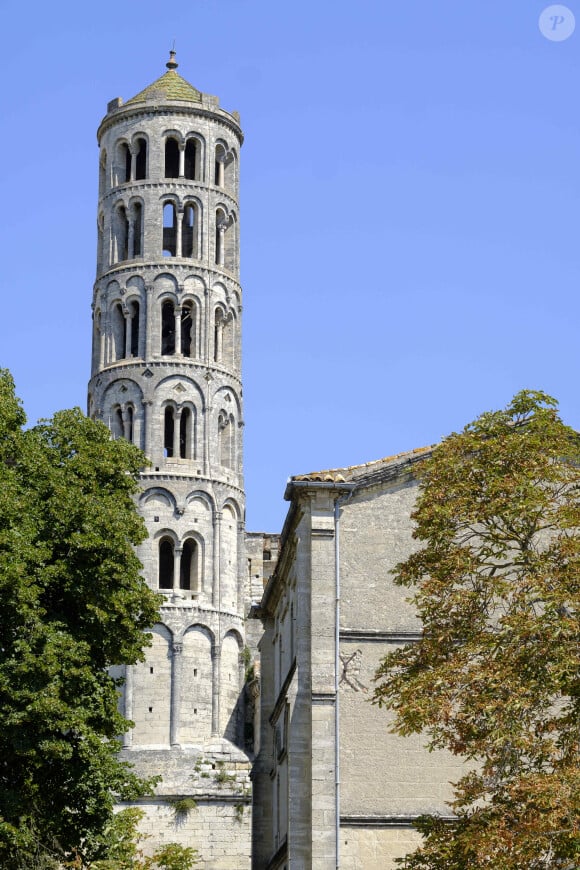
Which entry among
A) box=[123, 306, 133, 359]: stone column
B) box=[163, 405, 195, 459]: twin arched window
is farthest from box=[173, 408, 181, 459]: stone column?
box=[123, 306, 133, 359]: stone column

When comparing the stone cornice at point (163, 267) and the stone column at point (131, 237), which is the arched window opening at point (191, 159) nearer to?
the stone column at point (131, 237)

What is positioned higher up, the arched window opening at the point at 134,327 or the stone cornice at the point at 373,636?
the arched window opening at the point at 134,327

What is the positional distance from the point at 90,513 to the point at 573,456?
39.3 feet

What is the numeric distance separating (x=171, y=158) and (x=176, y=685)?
23264 millimetres

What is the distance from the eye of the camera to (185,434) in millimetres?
68188

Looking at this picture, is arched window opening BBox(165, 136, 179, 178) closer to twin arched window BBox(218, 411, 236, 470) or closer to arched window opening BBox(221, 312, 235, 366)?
arched window opening BBox(221, 312, 235, 366)

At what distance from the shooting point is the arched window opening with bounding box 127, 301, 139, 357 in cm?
6906

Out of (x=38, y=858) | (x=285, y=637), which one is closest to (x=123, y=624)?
(x=38, y=858)

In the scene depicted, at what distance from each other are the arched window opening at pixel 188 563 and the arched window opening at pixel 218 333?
814 centimetres

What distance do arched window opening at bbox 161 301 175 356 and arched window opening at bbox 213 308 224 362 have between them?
1.79 metres

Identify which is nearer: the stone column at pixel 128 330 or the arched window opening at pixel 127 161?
the stone column at pixel 128 330

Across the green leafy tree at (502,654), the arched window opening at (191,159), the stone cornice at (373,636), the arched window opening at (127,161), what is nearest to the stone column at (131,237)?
the arched window opening at (127,161)

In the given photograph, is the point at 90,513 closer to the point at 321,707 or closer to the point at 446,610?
the point at 321,707

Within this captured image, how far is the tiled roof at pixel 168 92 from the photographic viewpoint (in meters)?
71.6
